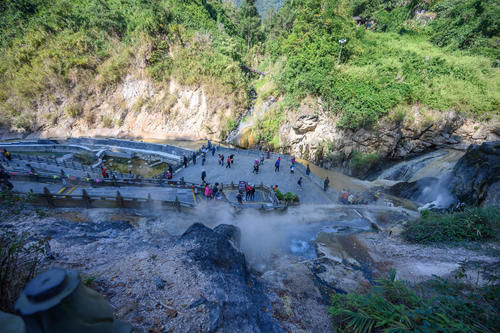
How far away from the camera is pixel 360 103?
22.3 metres

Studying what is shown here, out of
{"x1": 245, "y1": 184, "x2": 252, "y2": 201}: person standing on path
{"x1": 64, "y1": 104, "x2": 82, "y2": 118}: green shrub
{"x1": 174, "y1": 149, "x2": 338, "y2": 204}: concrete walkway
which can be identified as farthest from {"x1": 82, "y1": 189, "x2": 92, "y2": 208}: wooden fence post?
{"x1": 64, "y1": 104, "x2": 82, "y2": 118}: green shrub

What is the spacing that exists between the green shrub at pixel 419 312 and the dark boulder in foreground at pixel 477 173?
11.8m

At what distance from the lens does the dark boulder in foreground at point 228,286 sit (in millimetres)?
4203

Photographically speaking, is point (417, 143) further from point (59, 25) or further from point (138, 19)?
point (59, 25)

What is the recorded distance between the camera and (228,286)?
5.14 metres

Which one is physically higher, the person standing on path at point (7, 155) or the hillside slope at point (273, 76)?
the hillside slope at point (273, 76)

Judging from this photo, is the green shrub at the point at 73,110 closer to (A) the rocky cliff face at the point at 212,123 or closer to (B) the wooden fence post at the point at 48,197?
(A) the rocky cliff face at the point at 212,123

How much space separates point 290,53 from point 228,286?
95.9 ft

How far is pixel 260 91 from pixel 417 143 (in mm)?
23417

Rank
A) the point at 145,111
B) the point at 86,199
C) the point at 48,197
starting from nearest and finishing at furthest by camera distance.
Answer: the point at 48,197 → the point at 86,199 → the point at 145,111

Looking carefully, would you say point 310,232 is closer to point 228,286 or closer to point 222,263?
point 222,263

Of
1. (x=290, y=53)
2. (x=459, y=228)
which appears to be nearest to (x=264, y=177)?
(x=459, y=228)

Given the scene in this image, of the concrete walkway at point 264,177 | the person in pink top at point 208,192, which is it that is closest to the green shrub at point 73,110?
the concrete walkway at point 264,177

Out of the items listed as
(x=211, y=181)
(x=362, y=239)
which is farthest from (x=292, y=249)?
(x=211, y=181)
